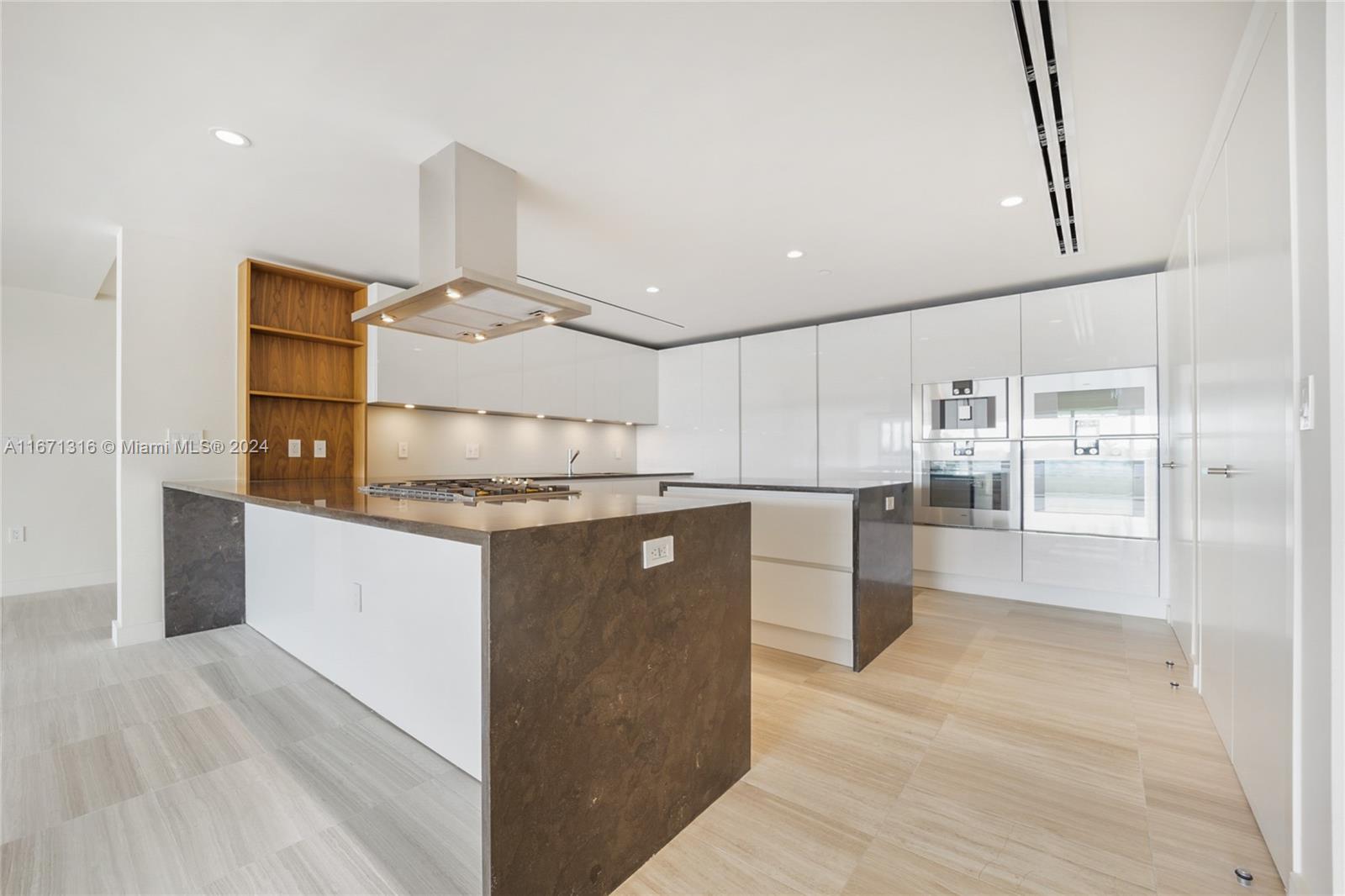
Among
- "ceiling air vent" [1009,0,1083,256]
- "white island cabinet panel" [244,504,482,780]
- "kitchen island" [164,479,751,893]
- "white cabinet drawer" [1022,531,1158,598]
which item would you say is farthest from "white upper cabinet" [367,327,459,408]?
"white cabinet drawer" [1022,531,1158,598]

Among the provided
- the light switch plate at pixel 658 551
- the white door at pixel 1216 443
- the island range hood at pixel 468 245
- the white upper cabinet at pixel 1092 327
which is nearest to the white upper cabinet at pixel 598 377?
the island range hood at pixel 468 245

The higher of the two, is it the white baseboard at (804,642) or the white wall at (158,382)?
the white wall at (158,382)

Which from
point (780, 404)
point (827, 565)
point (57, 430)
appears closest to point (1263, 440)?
point (827, 565)

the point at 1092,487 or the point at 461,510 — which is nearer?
the point at 461,510

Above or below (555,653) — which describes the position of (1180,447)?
above

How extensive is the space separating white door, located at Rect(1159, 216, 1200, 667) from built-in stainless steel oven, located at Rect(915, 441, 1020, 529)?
2.76 ft

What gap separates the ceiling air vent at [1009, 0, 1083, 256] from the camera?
153cm

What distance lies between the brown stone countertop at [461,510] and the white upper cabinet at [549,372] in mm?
2739

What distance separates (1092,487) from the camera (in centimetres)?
368

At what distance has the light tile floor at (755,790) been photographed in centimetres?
139

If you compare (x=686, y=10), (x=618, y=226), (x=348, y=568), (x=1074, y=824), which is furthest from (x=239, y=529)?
(x=1074, y=824)

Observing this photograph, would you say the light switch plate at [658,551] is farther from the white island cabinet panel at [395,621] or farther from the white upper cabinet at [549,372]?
the white upper cabinet at [549,372]

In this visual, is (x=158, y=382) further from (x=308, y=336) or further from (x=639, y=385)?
(x=639, y=385)

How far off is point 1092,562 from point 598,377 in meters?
4.19
